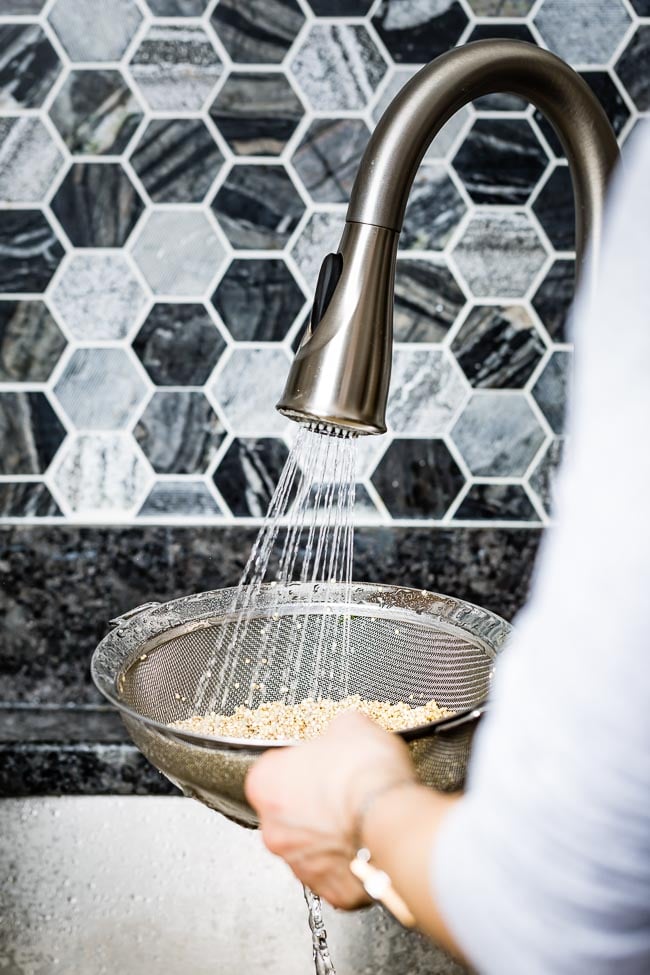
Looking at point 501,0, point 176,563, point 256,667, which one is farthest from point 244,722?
point 501,0

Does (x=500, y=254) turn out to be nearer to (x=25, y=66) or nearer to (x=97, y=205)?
(x=97, y=205)

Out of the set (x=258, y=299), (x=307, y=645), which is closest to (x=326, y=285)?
(x=307, y=645)

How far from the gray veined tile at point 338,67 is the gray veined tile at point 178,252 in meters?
0.18

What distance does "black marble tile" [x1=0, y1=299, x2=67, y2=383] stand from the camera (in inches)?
43.3

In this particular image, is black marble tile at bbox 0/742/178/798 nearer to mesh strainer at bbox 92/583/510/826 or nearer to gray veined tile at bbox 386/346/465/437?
mesh strainer at bbox 92/583/510/826

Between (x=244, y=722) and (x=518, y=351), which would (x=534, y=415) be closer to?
(x=518, y=351)

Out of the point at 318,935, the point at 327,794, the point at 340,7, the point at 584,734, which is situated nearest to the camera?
the point at 584,734

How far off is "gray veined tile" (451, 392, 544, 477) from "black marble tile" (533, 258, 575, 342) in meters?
0.09

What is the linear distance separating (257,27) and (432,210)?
0.87ft

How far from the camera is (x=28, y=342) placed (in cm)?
111

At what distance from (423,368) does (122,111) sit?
43 centimetres

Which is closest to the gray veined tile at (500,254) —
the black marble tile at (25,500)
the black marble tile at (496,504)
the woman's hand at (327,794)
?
the black marble tile at (496,504)

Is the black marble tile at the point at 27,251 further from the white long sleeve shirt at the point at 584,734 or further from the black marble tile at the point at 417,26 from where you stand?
the white long sleeve shirt at the point at 584,734

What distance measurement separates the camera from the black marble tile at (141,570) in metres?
1.13
